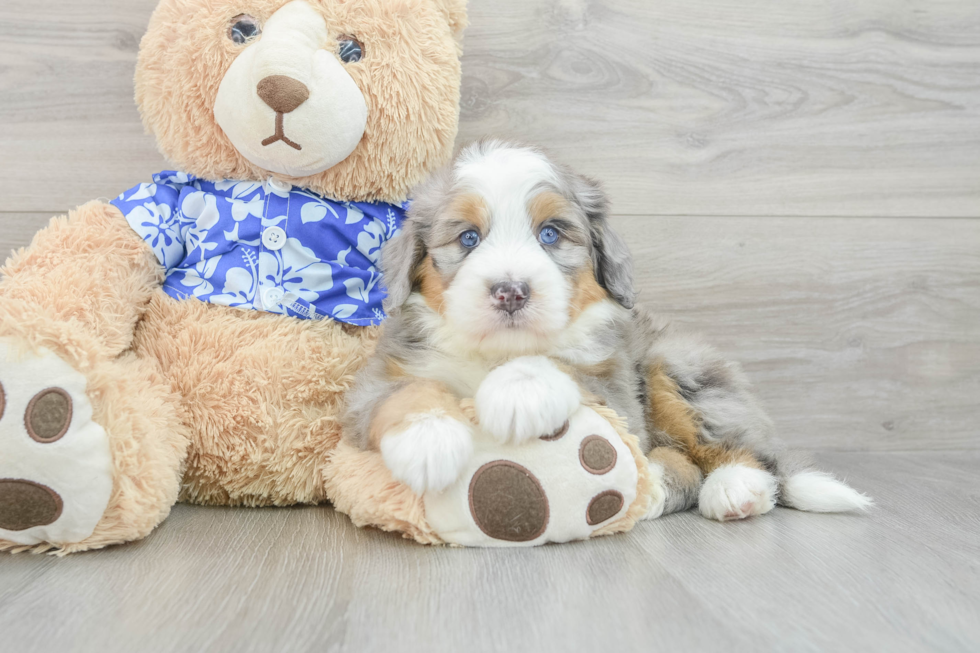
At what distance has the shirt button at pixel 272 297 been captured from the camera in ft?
6.40

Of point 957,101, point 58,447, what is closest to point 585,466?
point 58,447

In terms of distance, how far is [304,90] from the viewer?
71.4 inches

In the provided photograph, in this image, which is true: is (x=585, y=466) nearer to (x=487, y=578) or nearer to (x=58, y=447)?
(x=487, y=578)

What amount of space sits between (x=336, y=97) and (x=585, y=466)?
3.60 feet

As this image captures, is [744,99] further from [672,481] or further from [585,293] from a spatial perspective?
[672,481]

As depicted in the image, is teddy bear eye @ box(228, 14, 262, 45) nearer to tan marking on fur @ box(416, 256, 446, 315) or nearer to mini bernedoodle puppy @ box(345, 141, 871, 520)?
mini bernedoodle puppy @ box(345, 141, 871, 520)

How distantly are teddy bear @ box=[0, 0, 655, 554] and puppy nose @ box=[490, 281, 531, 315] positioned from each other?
290 millimetres

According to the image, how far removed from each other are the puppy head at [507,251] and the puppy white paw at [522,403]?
115 millimetres

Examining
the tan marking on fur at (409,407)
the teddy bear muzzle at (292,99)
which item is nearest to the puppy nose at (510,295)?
the tan marking on fur at (409,407)

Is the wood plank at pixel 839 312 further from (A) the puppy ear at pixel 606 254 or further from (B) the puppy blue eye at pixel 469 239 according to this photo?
(B) the puppy blue eye at pixel 469 239

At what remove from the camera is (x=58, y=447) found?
1.46m

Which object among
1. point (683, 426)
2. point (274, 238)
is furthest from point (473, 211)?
point (683, 426)

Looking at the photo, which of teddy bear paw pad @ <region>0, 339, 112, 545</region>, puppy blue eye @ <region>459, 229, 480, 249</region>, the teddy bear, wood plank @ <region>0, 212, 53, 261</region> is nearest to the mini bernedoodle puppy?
puppy blue eye @ <region>459, 229, 480, 249</region>

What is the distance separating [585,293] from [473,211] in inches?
13.8
